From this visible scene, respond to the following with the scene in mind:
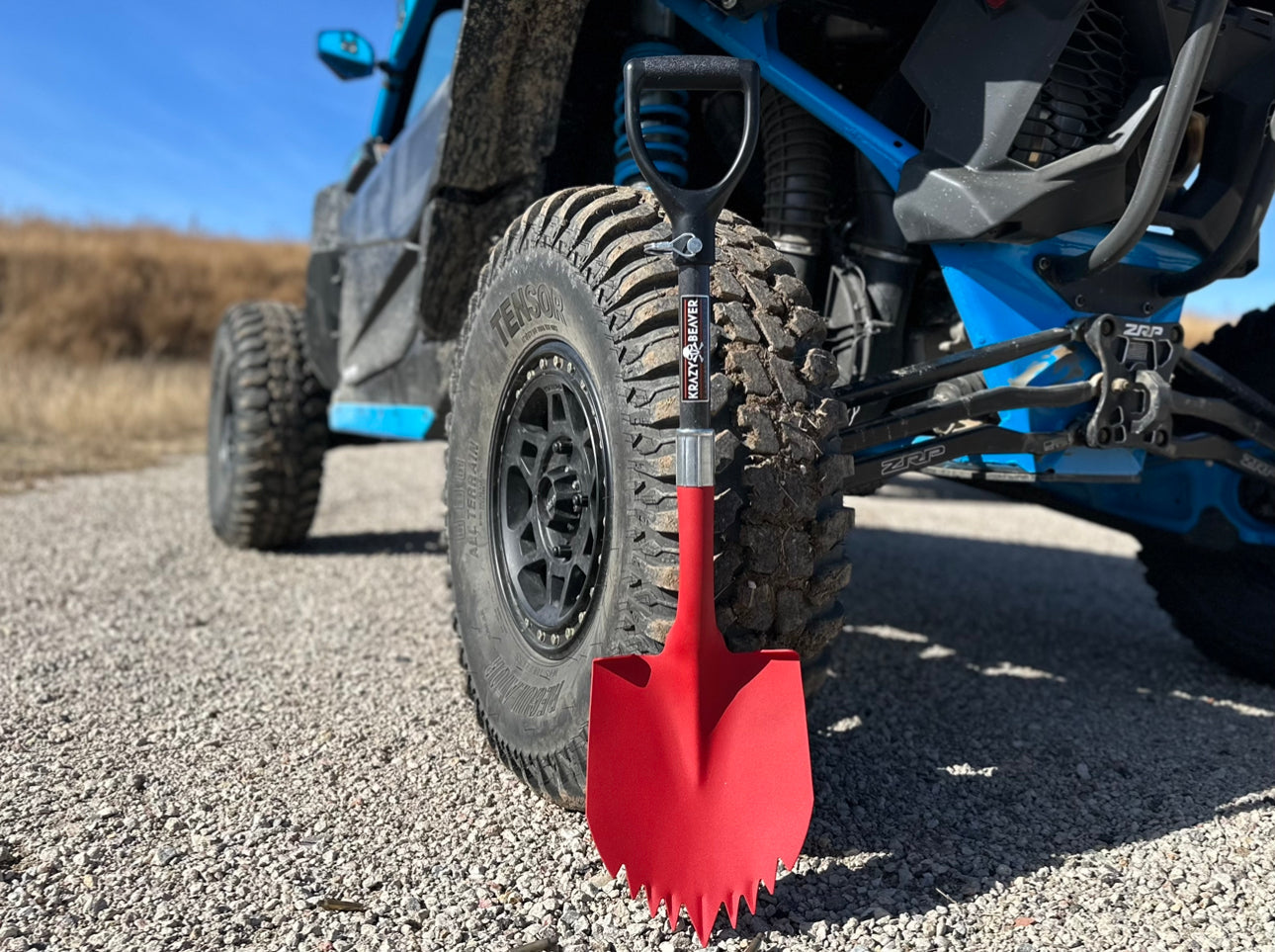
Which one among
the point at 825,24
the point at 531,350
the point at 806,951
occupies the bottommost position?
the point at 806,951

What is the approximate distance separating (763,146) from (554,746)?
1.62 meters

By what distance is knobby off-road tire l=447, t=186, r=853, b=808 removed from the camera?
5.65ft

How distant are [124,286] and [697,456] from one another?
2074 centimetres

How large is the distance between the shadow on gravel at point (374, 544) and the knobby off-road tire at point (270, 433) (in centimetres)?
22

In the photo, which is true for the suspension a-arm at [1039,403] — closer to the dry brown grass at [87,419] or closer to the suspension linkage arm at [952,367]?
the suspension linkage arm at [952,367]

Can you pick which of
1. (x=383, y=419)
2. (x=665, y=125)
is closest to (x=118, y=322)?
(x=383, y=419)

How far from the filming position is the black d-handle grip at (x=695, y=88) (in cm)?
158

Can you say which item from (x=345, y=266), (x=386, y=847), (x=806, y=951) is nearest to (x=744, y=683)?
(x=806, y=951)

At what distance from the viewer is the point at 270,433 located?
15.0ft

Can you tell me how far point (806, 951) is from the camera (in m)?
1.50

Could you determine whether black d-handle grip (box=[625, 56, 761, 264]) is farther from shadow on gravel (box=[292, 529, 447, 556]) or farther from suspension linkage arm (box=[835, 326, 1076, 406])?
shadow on gravel (box=[292, 529, 447, 556])

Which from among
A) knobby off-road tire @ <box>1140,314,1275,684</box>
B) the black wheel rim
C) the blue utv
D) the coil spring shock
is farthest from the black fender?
knobby off-road tire @ <box>1140,314,1275,684</box>

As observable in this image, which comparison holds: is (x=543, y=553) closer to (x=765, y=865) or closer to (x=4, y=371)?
(x=765, y=865)

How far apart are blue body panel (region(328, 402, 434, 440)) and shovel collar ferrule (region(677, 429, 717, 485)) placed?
6.57 ft
